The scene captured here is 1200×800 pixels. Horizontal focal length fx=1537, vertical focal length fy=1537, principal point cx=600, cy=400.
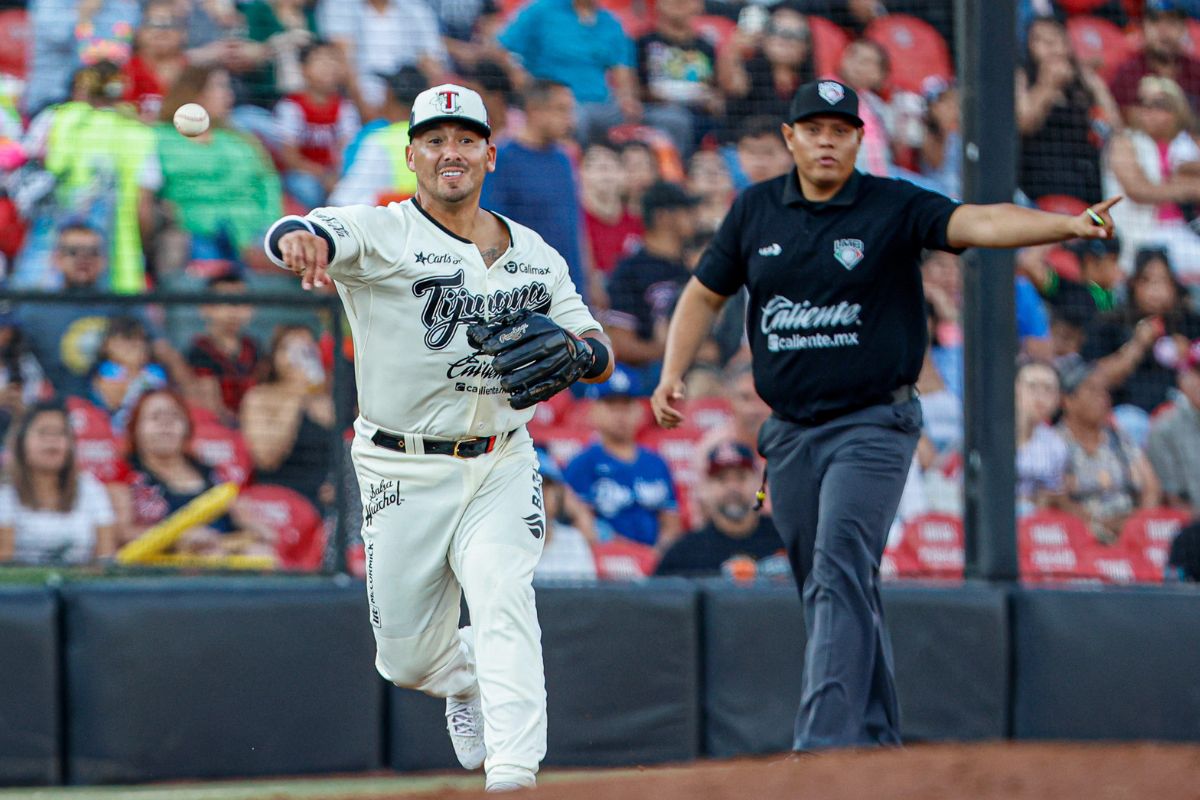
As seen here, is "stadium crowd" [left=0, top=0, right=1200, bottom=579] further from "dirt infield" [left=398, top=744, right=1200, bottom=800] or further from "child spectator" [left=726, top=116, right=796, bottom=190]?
"dirt infield" [left=398, top=744, right=1200, bottom=800]

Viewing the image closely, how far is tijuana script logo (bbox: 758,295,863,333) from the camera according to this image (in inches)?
214

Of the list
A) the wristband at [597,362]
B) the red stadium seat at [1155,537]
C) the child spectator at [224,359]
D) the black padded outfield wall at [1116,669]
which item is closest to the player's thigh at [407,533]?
the wristband at [597,362]

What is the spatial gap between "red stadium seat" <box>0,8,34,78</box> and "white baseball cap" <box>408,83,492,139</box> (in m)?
4.25

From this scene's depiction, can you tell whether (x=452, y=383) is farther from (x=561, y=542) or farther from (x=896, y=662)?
(x=896, y=662)

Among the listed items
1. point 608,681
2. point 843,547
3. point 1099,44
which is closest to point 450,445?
point 843,547

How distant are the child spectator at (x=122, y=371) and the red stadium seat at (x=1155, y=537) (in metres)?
5.00

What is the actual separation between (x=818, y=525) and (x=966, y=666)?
2358 millimetres

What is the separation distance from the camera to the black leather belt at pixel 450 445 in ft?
16.5

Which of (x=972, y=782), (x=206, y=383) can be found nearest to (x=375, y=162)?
(x=206, y=383)

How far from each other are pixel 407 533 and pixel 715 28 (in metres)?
5.05

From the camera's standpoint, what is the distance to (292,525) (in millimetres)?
7344

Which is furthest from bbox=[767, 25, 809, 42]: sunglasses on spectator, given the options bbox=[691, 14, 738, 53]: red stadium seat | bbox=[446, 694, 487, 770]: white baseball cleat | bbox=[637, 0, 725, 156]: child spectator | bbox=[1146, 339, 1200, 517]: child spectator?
bbox=[446, 694, 487, 770]: white baseball cleat

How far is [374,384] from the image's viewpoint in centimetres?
507

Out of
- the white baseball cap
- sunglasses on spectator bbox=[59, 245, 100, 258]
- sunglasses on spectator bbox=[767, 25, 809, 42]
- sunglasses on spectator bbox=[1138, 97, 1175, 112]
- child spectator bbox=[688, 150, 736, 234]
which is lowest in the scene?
sunglasses on spectator bbox=[59, 245, 100, 258]
